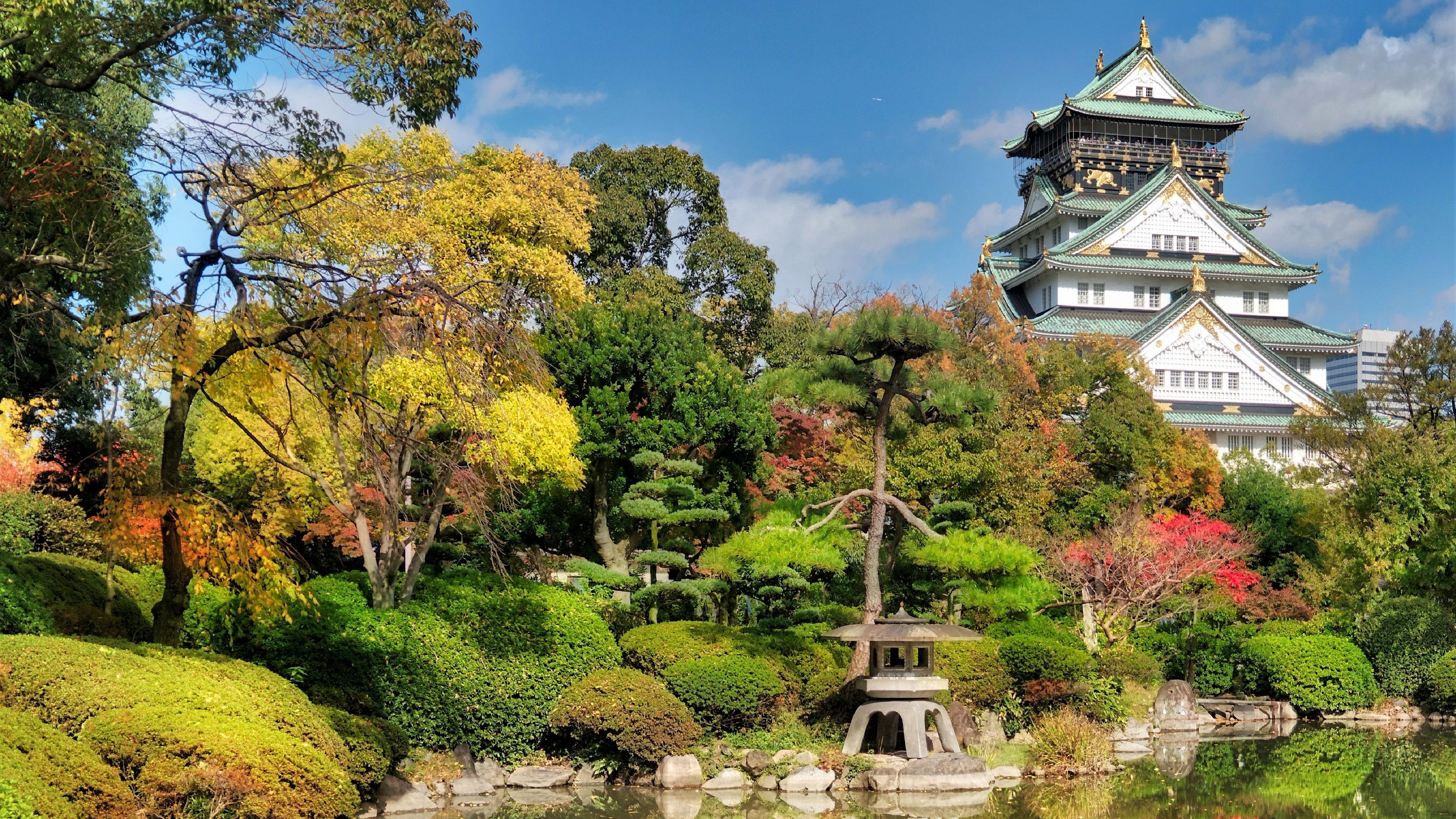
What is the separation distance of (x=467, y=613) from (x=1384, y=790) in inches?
392

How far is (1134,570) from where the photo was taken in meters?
19.1

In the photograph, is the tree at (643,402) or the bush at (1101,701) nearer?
the bush at (1101,701)

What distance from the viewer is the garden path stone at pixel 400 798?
449 inches

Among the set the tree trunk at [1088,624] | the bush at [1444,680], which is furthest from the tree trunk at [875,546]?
the bush at [1444,680]

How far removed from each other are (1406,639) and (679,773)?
1307 cm

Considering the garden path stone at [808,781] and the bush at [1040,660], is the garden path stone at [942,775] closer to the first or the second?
the garden path stone at [808,781]

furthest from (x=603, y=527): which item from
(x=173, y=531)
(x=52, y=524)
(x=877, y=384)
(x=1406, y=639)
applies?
(x=1406, y=639)

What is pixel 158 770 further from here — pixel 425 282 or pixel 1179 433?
pixel 1179 433

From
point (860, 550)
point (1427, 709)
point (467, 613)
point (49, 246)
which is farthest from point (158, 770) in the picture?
point (1427, 709)

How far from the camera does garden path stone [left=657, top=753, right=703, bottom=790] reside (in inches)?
508

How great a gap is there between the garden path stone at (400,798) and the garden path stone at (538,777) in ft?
4.19

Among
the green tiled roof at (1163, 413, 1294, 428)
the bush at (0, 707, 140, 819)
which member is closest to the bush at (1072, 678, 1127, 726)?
the bush at (0, 707, 140, 819)

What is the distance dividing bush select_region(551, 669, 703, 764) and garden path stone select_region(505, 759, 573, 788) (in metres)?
0.38

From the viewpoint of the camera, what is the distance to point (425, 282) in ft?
24.1
